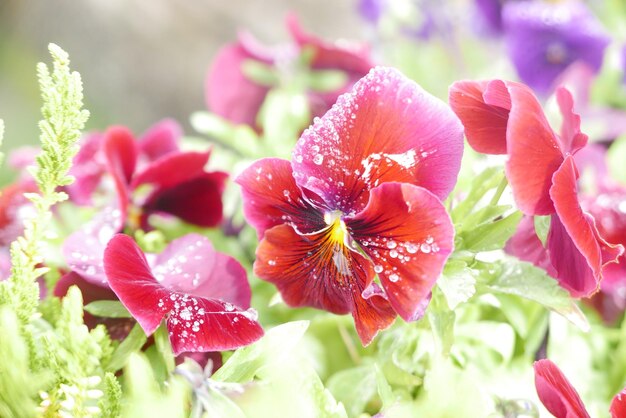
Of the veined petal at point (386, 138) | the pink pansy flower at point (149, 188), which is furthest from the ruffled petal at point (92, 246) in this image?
the veined petal at point (386, 138)

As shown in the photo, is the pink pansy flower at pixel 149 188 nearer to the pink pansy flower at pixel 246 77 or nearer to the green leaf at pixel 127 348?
the green leaf at pixel 127 348

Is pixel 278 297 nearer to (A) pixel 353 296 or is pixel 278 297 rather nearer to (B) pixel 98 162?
(A) pixel 353 296

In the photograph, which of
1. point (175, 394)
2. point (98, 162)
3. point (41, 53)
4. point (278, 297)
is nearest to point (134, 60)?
point (41, 53)

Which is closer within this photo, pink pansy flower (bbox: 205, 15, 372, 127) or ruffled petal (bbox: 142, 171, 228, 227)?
ruffled petal (bbox: 142, 171, 228, 227)

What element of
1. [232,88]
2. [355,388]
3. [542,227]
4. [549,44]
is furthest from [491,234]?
[549,44]

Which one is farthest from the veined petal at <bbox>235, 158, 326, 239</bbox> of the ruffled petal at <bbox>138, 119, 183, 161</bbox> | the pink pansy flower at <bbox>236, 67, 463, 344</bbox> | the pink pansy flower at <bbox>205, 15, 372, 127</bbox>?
the pink pansy flower at <bbox>205, 15, 372, 127</bbox>

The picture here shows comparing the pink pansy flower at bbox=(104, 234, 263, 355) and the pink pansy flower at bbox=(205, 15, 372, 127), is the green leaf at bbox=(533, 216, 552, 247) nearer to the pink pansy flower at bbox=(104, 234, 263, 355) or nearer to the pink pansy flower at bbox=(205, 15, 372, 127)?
the pink pansy flower at bbox=(104, 234, 263, 355)
